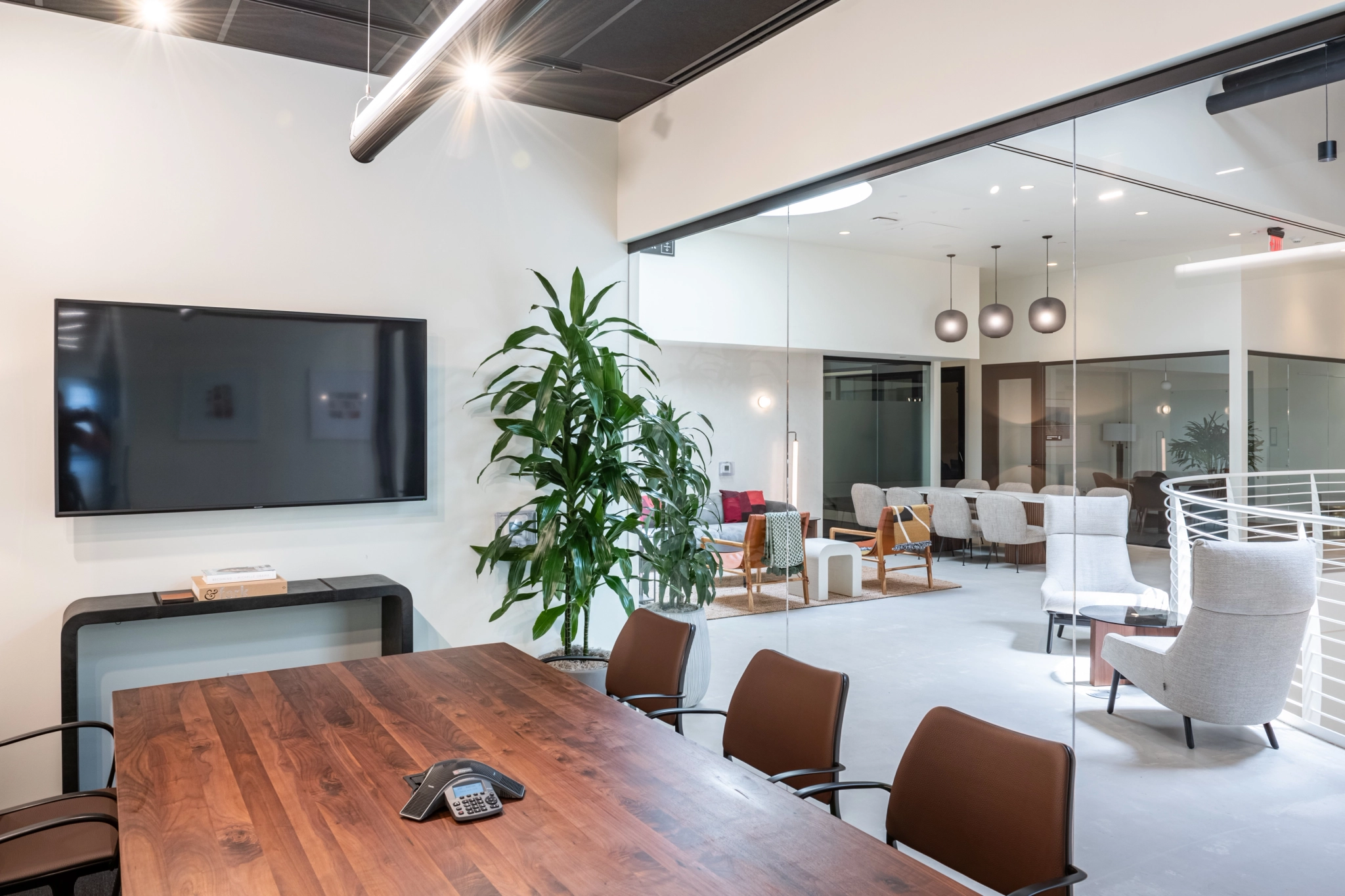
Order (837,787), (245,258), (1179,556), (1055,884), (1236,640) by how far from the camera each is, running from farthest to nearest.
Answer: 1. (245,258)
2. (1179,556)
3. (1236,640)
4. (837,787)
5. (1055,884)

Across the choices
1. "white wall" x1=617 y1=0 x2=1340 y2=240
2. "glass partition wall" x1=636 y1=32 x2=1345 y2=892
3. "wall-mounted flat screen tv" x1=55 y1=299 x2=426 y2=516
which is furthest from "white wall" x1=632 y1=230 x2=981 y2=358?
"wall-mounted flat screen tv" x1=55 y1=299 x2=426 y2=516

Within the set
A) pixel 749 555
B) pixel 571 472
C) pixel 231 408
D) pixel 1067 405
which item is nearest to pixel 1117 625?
pixel 1067 405

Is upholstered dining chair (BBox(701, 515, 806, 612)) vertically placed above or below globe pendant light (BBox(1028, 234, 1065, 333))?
below

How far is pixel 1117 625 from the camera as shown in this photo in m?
2.80

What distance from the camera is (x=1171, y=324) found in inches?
106

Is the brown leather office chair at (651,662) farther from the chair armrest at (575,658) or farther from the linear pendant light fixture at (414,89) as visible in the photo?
the linear pendant light fixture at (414,89)

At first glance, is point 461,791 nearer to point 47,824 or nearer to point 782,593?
point 47,824

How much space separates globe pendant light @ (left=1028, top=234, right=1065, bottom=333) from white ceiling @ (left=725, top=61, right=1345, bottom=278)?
5 cm

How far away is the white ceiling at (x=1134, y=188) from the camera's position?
235 centimetres

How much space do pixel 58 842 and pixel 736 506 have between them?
3001 millimetres

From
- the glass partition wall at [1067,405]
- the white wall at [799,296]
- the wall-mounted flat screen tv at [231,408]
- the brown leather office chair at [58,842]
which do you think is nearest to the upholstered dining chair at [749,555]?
the glass partition wall at [1067,405]

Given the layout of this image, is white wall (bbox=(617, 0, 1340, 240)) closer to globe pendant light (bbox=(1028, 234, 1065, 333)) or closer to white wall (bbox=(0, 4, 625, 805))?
globe pendant light (bbox=(1028, 234, 1065, 333))

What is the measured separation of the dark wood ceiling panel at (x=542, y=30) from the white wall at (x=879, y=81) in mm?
193

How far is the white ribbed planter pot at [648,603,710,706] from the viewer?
453 cm
